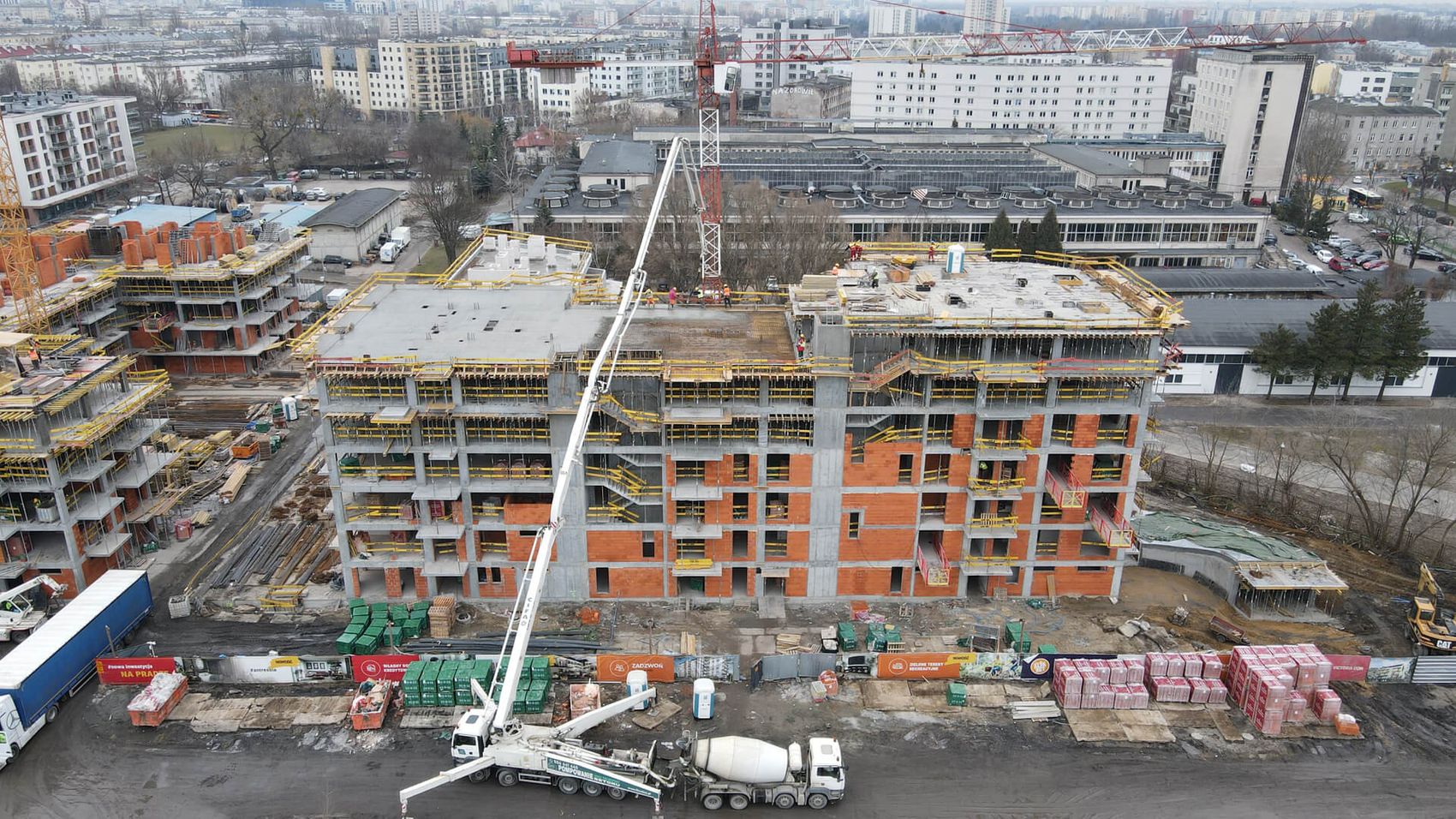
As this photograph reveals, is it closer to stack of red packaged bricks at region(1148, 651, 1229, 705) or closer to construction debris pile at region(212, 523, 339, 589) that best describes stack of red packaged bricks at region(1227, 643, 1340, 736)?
stack of red packaged bricks at region(1148, 651, 1229, 705)

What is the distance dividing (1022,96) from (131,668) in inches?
5643

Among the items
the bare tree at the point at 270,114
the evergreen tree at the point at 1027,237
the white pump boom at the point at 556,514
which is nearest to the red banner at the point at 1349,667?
the white pump boom at the point at 556,514

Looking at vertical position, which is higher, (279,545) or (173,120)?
(173,120)

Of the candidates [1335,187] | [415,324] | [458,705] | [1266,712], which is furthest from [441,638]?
[1335,187]

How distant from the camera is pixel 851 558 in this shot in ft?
154

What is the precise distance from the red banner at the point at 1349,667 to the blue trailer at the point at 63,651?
51.6 metres

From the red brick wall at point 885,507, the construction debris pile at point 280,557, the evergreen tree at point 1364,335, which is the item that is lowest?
the construction debris pile at point 280,557

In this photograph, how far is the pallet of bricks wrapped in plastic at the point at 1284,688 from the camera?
38.5 m

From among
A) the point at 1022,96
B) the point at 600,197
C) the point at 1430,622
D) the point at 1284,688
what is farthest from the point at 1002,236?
the point at 1022,96

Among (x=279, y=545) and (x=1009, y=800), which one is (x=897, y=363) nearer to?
(x=1009, y=800)

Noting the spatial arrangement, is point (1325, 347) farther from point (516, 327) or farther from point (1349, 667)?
point (516, 327)

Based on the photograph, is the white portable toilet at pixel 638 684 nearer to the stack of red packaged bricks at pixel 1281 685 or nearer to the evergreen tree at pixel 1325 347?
the stack of red packaged bricks at pixel 1281 685

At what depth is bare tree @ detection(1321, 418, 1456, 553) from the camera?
5219 centimetres

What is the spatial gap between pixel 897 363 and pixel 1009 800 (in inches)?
716
